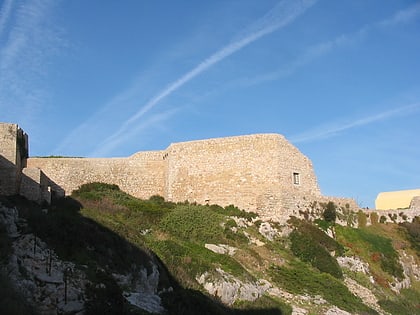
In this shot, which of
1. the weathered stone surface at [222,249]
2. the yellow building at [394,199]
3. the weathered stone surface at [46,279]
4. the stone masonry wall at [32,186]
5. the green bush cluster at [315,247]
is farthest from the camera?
the yellow building at [394,199]

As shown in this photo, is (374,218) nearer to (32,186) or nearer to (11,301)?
(32,186)

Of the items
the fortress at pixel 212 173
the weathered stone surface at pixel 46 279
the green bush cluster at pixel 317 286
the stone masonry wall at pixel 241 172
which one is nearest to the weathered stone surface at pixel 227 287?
the green bush cluster at pixel 317 286

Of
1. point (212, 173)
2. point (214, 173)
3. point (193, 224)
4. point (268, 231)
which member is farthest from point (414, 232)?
point (193, 224)

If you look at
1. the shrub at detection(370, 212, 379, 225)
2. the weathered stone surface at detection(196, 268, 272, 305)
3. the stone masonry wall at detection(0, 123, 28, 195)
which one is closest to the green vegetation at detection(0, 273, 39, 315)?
the weathered stone surface at detection(196, 268, 272, 305)

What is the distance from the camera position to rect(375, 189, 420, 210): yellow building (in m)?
50.4

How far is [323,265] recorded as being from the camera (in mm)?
28797

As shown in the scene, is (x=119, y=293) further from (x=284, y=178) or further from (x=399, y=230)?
(x=399, y=230)

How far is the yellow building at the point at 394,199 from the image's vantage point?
50.4 m

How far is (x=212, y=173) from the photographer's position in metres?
35.4

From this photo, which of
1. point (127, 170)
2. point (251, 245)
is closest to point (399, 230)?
point (251, 245)

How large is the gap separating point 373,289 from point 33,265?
21.5 meters

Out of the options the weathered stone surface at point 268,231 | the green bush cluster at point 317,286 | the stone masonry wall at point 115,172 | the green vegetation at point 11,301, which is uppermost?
the stone masonry wall at point 115,172

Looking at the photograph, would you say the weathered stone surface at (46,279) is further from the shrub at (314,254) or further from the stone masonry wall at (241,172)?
the stone masonry wall at (241,172)

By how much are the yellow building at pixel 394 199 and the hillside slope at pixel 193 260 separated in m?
13.2
